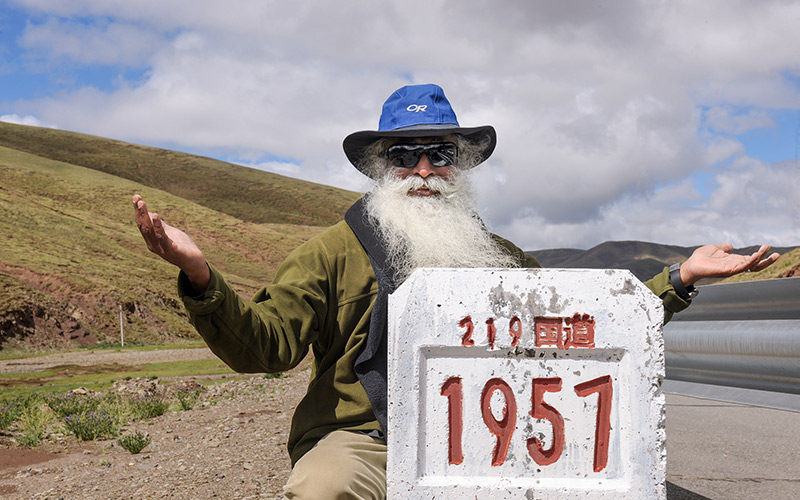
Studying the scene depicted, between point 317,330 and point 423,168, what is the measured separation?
93cm

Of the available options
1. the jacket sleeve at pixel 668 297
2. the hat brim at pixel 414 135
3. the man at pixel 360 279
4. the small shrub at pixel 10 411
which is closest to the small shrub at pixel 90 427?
the small shrub at pixel 10 411

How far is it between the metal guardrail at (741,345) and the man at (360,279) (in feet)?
7.29

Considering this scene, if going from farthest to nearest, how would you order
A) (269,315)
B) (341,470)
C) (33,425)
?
(33,425)
(269,315)
(341,470)

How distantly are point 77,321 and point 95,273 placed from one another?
514cm

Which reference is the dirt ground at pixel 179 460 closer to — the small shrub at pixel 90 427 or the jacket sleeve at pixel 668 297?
the small shrub at pixel 90 427

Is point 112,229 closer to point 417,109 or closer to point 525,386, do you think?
point 417,109

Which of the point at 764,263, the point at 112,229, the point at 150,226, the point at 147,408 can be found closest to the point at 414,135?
the point at 150,226

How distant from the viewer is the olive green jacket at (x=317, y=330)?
2.59 m

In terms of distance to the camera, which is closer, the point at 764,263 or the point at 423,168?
the point at 764,263

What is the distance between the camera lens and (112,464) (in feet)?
19.1

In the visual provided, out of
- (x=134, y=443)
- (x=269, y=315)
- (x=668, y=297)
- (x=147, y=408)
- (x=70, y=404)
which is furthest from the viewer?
(x=70, y=404)

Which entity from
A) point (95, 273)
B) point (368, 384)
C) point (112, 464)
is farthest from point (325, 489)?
point (95, 273)

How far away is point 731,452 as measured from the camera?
4703mm

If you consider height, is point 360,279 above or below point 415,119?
below
